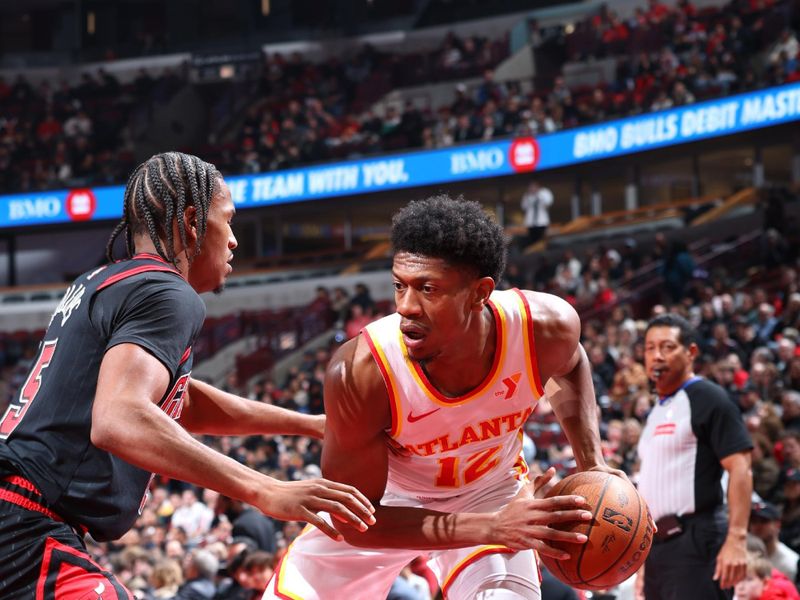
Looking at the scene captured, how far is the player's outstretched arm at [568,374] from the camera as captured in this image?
378 cm

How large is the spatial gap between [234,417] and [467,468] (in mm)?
886

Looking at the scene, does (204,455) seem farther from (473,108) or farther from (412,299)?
(473,108)

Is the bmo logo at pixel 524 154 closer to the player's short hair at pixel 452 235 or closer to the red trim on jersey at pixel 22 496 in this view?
the player's short hair at pixel 452 235

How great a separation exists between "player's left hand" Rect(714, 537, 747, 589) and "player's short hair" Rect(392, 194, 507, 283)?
2253 millimetres

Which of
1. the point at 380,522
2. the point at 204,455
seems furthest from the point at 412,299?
the point at 204,455

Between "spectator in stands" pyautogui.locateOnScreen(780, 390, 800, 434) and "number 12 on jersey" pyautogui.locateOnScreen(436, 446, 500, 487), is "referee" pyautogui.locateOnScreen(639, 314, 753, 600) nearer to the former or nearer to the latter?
"number 12 on jersey" pyautogui.locateOnScreen(436, 446, 500, 487)

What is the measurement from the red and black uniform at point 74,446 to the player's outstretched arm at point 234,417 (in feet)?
3.04

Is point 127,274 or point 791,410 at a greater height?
point 127,274

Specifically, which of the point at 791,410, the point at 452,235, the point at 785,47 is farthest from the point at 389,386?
the point at 785,47

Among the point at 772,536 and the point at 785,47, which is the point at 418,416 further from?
the point at 785,47

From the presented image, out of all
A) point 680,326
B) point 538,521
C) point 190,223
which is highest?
point 190,223

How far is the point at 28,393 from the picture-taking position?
2885mm

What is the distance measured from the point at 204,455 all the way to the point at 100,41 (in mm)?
32617

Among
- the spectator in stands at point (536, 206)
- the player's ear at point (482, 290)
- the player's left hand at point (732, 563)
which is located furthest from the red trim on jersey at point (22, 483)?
the spectator in stands at point (536, 206)
